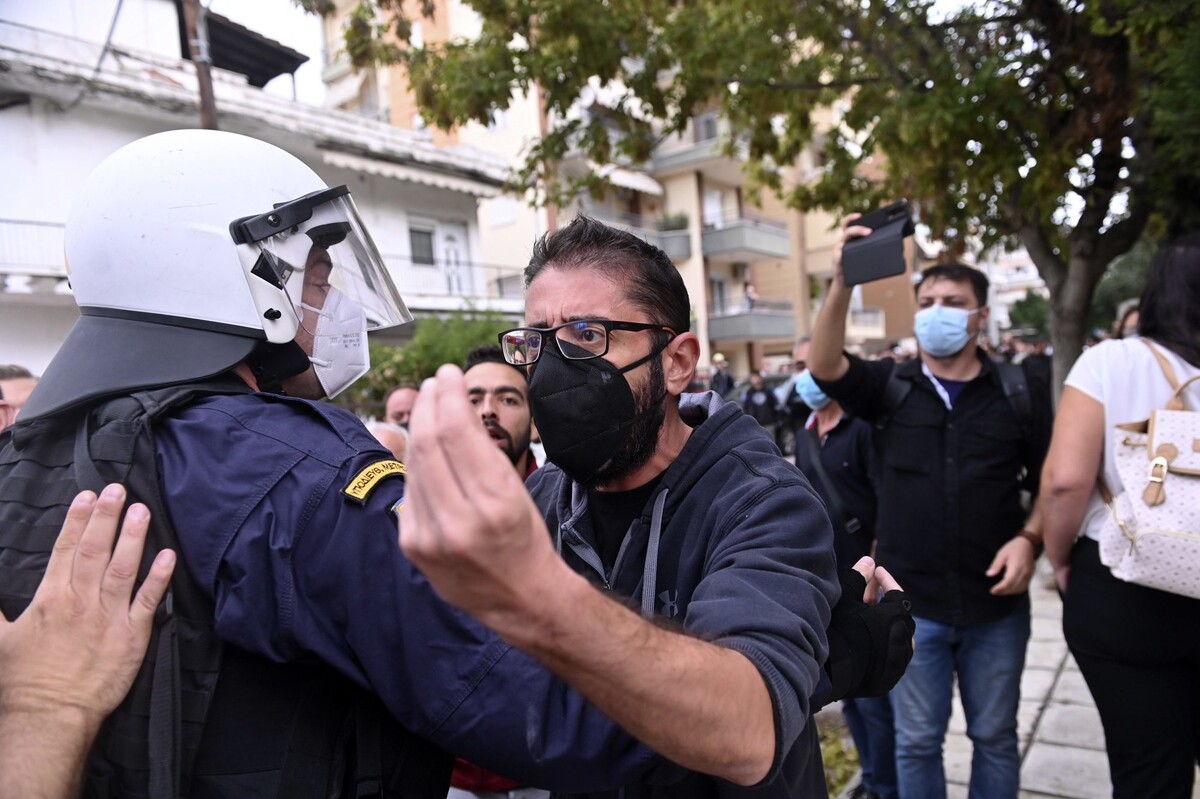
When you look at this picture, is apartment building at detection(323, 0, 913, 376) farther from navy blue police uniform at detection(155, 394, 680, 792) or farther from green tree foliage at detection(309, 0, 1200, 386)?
navy blue police uniform at detection(155, 394, 680, 792)

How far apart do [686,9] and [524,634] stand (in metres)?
5.92

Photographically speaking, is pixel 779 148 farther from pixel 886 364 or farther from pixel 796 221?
pixel 796 221

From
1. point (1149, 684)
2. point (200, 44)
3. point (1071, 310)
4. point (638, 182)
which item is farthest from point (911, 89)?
point (638, 182)

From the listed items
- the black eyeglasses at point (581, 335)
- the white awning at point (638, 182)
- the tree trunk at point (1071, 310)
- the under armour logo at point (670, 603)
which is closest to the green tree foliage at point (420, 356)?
the tree trunk at point (1071, 310)

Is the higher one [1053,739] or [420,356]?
[420,356]

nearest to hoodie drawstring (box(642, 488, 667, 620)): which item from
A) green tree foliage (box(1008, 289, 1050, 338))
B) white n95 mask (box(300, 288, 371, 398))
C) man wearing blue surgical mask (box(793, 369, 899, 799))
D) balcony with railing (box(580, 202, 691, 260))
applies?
white n95 mask (box(300, 288, 371, 398))

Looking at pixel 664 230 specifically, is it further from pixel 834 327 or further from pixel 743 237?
pixel 834 327

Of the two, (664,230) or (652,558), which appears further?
(664,230)

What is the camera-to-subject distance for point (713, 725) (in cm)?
Result: 89

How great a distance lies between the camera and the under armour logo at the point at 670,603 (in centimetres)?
141

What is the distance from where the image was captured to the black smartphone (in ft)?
8.38

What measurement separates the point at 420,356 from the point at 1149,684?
36.9ft

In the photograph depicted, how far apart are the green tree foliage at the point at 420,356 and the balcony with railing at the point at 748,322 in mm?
12306

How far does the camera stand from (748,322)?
2431cm
